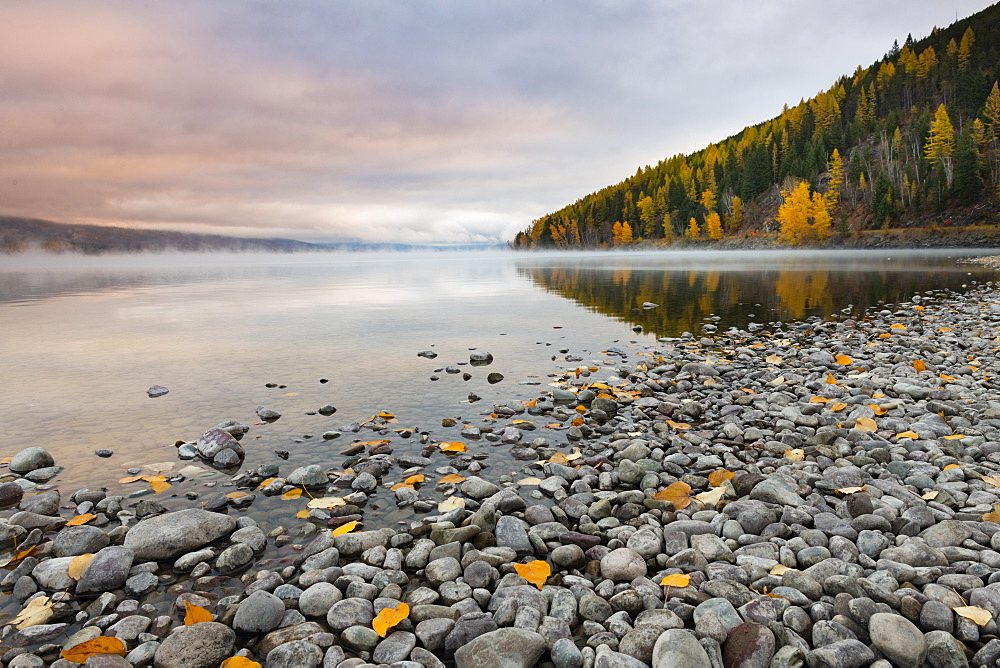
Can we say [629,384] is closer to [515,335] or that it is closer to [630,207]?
[515,335]

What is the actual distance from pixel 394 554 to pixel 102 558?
2.45 metres

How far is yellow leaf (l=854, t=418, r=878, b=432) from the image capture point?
7.00m

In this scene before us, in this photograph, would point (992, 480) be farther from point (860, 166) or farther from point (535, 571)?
point (860, 166)

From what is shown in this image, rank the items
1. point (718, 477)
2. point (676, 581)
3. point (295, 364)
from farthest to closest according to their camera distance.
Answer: point (295, 364), point (718, 477), point (676, 581)

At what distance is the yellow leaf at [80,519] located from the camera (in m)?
5.26

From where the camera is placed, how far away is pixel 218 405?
955 centimetres

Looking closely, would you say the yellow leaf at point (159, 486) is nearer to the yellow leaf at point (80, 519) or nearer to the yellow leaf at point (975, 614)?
the yellow leaf at point (80, 519)

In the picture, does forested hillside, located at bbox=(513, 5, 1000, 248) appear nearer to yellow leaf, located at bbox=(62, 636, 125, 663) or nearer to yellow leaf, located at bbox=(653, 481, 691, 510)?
yellow leaf, located at bbox=(653, 481, 691, 510)

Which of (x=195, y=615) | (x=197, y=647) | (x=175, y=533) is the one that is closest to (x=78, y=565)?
(x=175, y=533)

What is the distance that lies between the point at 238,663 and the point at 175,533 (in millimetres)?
1923

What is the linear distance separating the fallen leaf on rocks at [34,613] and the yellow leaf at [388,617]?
2463 mm

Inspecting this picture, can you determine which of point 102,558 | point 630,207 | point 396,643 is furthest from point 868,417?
point 630,207

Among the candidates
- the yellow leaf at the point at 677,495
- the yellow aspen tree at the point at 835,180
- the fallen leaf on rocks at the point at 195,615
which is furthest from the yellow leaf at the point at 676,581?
the yellow aspen tree at the point at 835,180

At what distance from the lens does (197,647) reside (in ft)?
11.4
